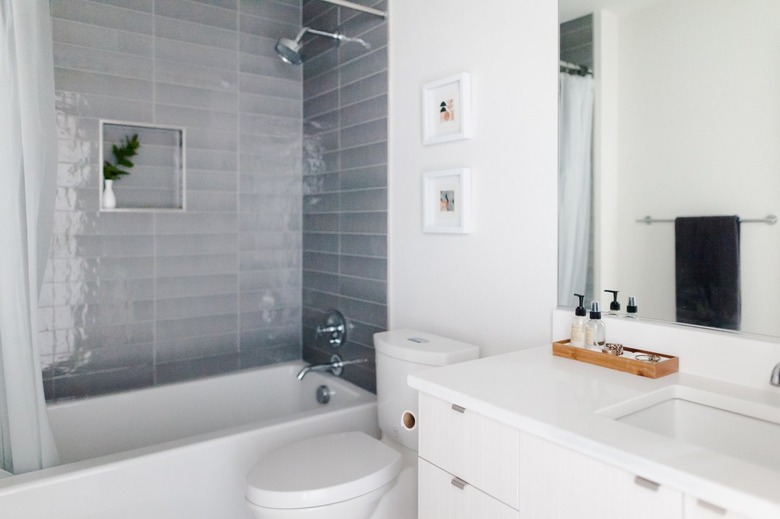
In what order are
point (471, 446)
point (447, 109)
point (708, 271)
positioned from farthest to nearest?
point (447, 109) → point (708, 271) → point (471, 446)

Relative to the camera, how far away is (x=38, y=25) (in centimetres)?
170

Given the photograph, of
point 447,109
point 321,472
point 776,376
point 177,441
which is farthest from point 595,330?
point 177,441

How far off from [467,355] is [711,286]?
77cm

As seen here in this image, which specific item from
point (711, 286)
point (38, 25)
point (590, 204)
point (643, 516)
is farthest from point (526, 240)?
point (38, 25)

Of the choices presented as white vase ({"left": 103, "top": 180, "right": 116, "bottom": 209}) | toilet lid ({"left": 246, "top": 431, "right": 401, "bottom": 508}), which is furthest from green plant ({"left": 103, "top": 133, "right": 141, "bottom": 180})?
toilet lid ({"left": 246, "top": 431, "right": 401, "bottom": 508})

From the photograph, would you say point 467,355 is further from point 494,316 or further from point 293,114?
point 293,114

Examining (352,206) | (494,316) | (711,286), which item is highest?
(352,206)

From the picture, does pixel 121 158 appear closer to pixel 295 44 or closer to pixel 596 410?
pixel 295 44

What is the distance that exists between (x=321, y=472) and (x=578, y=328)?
84 centimetres

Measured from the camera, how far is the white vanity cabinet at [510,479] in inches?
35.1

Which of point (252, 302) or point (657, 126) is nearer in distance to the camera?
point (657, 126)

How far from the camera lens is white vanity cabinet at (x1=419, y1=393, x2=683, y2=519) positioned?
89 centimetres

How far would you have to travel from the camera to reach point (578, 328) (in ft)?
4.96

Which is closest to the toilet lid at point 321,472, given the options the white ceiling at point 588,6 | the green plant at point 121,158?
the white ceiling at point 588,6
